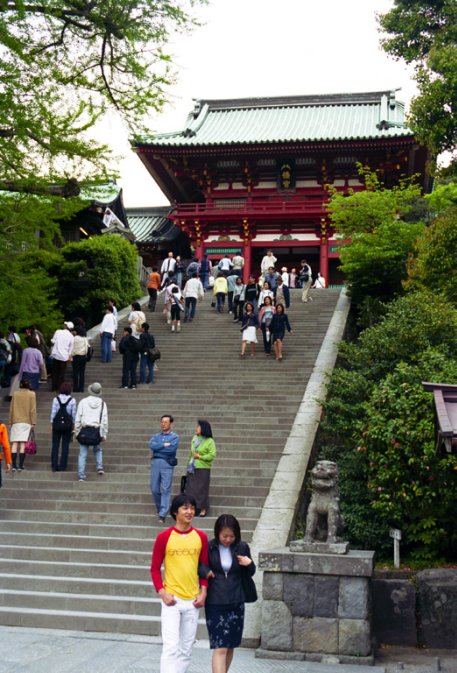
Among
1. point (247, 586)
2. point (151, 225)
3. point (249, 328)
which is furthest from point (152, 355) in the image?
point (151, 225)

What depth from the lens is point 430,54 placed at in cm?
1484

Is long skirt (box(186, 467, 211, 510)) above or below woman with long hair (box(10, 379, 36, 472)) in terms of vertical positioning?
below

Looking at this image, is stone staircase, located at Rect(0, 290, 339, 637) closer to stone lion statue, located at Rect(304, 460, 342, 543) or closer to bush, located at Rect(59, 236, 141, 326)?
stone lion statue, located at Rect(304, 460, 342, 543)

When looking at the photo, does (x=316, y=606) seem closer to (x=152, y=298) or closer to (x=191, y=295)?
(x=191, y=295)

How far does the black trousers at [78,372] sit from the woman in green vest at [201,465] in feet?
20.1

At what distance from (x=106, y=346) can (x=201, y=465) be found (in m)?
8.38

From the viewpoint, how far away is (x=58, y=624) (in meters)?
7.78

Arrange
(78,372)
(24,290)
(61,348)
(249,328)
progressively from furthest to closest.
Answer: (249,328)
(78,372)
(61,348)
(24,290)

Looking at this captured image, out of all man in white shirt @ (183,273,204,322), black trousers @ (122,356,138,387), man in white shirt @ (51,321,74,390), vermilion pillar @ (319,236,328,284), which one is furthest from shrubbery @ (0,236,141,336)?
vermilion pillar @ (319,236,328,284)

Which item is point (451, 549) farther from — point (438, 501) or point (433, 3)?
point (433, 3)

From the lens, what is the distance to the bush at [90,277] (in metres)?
21.9

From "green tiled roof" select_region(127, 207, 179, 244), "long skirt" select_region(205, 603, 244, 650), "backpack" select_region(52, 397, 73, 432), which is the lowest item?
"long skirt" select_region(205, 603, 244, 650)

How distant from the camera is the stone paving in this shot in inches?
250

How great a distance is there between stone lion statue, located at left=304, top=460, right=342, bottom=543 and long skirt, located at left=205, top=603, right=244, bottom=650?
1.98 metres
